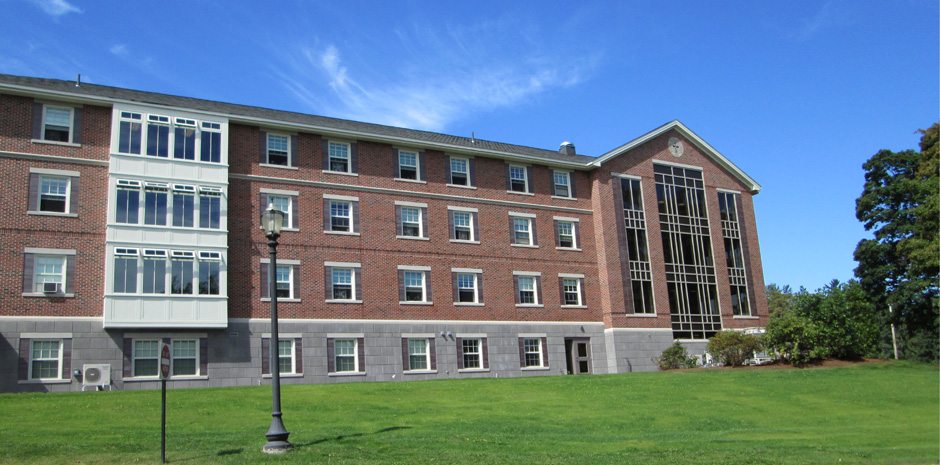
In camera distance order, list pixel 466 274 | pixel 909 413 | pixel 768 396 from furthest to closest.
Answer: pixel 466 274 < pixel 768 396 < pixel 909 413

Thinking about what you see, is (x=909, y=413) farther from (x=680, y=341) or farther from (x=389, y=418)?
(x=680, y=341)

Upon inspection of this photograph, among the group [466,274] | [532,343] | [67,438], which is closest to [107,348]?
[67,438]

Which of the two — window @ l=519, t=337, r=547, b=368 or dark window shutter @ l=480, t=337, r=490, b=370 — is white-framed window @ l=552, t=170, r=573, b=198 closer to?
window @ l=519, t=337, r=547, b=368

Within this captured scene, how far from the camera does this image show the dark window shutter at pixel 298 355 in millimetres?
31875

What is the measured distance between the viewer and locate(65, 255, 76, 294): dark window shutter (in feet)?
94.4

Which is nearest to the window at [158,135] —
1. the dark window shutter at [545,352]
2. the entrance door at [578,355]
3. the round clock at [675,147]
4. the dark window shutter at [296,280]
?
the dark window shutter at [296,280]

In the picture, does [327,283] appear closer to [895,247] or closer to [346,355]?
[346,355]

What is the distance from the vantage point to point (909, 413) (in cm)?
2223

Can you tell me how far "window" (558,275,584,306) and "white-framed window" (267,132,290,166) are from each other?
14.0 metres

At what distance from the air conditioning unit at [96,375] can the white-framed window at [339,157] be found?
11.8 meters

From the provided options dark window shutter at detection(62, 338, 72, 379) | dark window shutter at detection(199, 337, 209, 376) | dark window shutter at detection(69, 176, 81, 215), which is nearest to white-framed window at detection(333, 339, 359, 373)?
dark window shutter at detection(199, 337, 209, 376)

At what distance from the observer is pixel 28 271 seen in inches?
1116

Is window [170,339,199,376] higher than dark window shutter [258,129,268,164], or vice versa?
dark window shutter [258,129,268,164]

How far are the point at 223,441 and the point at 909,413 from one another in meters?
17.7
